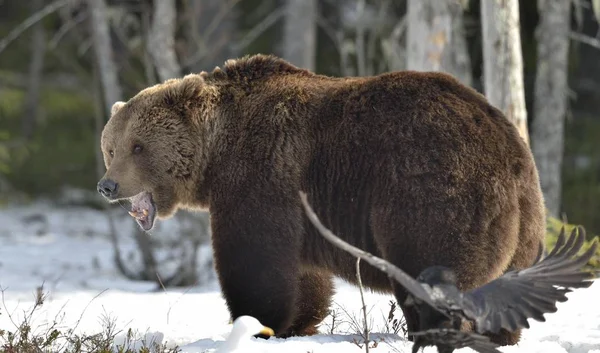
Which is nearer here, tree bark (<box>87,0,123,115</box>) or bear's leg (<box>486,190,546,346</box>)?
bear's leg (<box>486,190,546,346</box>)

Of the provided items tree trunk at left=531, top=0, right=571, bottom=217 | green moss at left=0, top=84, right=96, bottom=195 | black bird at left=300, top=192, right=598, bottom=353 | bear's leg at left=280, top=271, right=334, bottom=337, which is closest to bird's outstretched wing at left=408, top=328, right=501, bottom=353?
black bird at left=300, top=192, right=598, bottom=353

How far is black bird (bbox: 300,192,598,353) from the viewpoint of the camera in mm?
4660

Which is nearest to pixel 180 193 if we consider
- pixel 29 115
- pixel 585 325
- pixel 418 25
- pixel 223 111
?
pixel 223 111

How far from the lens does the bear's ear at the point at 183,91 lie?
642 centimetres

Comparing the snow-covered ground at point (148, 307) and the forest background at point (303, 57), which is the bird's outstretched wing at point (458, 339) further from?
the forest background at point (303, 57)

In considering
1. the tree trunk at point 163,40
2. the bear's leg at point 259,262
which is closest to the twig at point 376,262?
the bear's leg at point 259,262

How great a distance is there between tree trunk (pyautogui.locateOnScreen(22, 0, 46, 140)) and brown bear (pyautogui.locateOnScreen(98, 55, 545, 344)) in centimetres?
1389

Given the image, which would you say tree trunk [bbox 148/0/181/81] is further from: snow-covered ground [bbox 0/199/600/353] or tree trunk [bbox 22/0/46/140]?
tree trunk [bbox 22/0/46/140]

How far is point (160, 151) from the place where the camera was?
6.43 meters

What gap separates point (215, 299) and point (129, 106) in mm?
2856

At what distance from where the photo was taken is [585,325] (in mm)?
6473

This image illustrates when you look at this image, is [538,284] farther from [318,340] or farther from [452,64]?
[452,64]

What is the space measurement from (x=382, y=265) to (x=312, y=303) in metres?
2.31

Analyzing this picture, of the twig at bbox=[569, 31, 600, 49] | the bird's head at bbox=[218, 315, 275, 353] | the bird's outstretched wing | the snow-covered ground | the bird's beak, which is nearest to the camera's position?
the bird's outstretched wing
